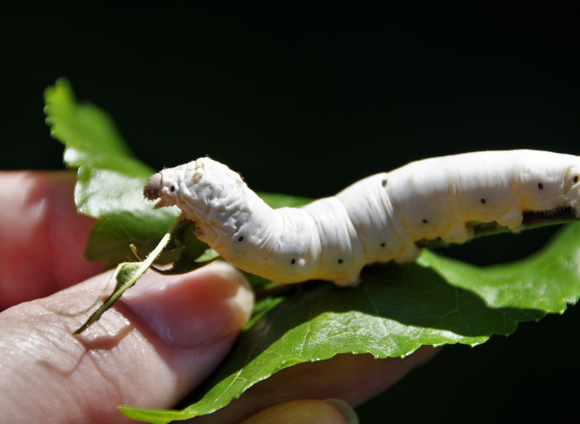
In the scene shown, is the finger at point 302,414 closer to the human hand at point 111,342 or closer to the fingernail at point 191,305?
the human hand at point 111,342

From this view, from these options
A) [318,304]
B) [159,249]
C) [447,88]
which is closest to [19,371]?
[159,249]

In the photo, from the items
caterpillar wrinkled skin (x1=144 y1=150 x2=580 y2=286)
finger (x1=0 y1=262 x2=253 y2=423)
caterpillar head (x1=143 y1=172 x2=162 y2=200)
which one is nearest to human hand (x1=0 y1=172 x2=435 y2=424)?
finger (x1=0 y1=262 x2=253 y2=423)

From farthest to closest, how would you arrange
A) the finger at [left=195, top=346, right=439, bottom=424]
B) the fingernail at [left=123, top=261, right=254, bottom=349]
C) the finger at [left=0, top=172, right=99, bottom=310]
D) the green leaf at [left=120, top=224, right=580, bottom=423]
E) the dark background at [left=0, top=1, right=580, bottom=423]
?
1. the dark background at [left=0, top=1, right=580, bottom=423]
2. the finger at [left=0, top=172, right=99, bottom=310]
3. the finger at [left=195, top=346, right=439, bottom=424]
4. the fingernail at [left=123, top=261, right=254, bottom=349]
5. the green leaf at [left=120, top=224, right=580, bottom=423]

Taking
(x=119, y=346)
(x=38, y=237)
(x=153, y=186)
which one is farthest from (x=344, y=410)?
(x=38, y=237)

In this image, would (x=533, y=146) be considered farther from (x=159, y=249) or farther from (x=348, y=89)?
(x=159, y=249)

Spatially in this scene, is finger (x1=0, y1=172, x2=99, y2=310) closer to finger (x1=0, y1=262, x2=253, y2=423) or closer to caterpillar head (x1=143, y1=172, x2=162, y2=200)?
finger (x1=0, y1=262, x2=253, y2=423)

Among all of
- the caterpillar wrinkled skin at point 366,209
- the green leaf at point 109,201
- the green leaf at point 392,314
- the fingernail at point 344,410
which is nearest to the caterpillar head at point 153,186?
the caterpillar wrinkled skin at point 366,209
